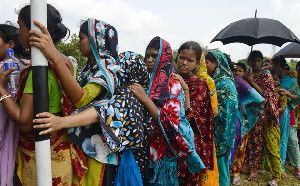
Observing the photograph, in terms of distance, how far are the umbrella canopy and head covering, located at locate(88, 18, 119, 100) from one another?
3.64m

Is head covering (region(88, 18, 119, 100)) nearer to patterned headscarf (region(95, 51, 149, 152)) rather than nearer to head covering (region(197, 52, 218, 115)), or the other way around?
patterned headscarf (region(95, 51, 149, 152))

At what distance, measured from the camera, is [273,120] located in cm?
558

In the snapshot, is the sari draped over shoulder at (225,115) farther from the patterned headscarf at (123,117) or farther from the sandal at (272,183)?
the patterned headscarf at (123,117)

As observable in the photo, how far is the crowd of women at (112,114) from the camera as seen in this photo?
1854 millimetres

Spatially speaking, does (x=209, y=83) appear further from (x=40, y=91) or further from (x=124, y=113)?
(x=40, y=91)

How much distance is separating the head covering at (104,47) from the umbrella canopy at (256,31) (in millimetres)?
3644

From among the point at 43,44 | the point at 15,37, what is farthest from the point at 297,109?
the point at 43,44

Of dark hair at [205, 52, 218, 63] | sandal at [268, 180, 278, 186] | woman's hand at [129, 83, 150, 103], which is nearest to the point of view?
woman's hand at [129, 83, 150, 103]

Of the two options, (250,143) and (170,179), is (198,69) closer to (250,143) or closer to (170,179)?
(170,179)

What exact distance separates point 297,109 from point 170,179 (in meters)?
4.35

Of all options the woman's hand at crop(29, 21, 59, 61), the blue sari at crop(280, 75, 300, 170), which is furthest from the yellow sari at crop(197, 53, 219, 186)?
the blue sari at crop(280, 75, 300, 170)

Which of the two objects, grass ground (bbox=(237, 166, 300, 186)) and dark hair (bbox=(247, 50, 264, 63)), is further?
grass ground (bbox=(237, 166, 300, 186))

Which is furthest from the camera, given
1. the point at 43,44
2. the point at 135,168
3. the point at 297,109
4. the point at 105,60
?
the point at 297,109

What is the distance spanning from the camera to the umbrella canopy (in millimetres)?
5355
